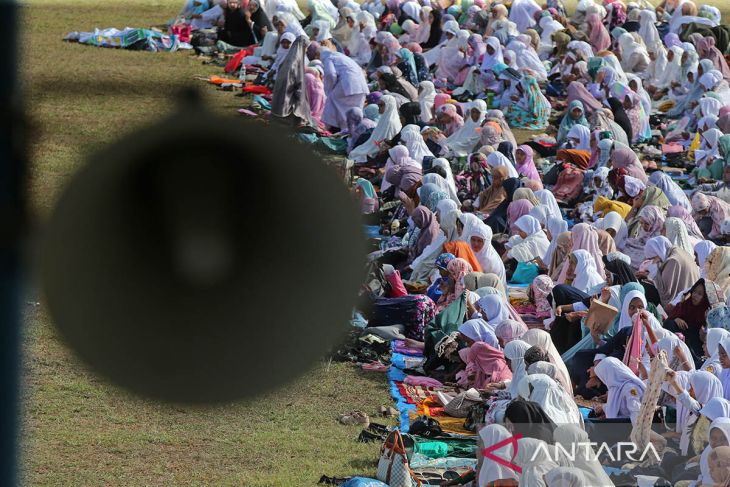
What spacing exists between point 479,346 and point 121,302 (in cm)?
727

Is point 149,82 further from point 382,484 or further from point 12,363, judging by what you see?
point 382,484

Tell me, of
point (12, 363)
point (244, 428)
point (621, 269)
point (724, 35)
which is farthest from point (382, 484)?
point (724, 35)

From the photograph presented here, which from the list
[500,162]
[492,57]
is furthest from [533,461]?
[492,57]

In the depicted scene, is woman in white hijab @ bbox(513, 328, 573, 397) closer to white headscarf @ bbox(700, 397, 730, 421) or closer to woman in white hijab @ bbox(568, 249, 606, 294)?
white headscarf @ bbox(700, 397, 730, 421)

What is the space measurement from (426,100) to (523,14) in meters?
5.95

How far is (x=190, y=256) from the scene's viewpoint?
0.99m

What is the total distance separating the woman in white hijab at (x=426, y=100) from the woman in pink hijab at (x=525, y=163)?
7.73 feet

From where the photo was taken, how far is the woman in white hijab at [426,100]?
618 inches

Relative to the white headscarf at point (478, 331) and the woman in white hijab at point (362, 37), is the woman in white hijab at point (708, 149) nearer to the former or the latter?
the white headscarf at point (478, 331)

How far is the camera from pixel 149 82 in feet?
3.25

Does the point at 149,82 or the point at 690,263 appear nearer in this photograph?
the point at 149,82

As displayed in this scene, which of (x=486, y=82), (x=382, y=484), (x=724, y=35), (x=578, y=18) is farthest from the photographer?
(x=578, y=18)

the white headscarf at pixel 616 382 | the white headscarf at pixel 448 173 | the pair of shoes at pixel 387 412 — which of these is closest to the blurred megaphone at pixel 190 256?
the white headscarf at pixel 616 382

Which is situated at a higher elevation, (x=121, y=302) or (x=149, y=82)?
(x=149, y=82)
